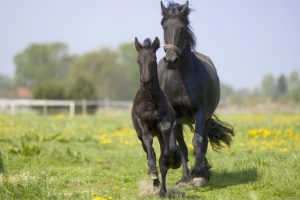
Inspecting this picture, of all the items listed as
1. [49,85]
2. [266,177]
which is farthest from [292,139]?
[49,85]

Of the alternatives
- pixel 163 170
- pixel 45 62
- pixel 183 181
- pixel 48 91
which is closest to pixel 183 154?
pixel 183 181

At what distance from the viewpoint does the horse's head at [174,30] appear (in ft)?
23.3

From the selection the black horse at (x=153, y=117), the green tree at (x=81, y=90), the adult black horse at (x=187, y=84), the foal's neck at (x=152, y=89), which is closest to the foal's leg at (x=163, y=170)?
the black horse at (x=153, y=117)

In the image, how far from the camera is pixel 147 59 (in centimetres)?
611

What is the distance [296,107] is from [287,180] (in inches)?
1732

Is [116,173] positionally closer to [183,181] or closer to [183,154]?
[183,154]

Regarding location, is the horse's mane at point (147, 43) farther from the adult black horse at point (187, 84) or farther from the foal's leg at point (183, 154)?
the foal's leg at point (183, 154)

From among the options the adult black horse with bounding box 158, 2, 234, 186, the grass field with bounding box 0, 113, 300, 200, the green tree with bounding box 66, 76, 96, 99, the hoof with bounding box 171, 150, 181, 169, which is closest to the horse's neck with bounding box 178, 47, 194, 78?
the adult black horse with bounding box 158, 2, 234, 186

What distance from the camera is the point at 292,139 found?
583 inches

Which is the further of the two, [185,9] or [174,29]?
[185,9]

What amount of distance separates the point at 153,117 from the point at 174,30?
1.75 meters

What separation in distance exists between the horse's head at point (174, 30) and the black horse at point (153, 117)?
0.81 metres

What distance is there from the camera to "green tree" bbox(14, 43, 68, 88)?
11056 cm

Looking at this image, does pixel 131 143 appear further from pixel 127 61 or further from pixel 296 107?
pixel 127 61
